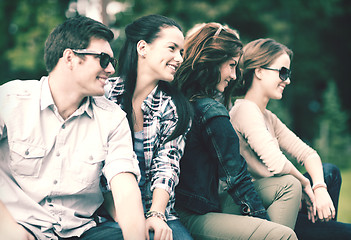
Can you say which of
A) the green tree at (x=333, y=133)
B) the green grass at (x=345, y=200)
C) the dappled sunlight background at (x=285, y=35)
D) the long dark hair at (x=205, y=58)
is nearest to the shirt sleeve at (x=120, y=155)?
the long dark hair at (x=205, y=58)

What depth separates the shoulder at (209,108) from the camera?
2.51 m

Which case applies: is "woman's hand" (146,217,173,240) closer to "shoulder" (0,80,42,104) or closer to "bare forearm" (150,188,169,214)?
"bare forearm" (150,188,169,214)

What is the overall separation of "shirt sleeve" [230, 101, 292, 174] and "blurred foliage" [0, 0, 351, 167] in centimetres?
664

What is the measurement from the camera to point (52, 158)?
6.70ft

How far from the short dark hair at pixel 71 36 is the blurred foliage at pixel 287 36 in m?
7.34

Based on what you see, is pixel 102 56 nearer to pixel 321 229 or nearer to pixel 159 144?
pixel 159 144

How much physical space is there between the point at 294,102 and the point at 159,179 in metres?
14.6

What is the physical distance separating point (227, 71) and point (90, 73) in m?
1.04

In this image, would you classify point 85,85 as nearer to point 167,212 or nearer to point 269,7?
point 167,212

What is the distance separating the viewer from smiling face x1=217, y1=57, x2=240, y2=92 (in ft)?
9.09

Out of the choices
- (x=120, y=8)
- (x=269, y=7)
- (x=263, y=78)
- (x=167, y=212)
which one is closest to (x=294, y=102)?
(x=269, y=7)

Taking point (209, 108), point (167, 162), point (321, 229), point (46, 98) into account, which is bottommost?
point (321, 229)

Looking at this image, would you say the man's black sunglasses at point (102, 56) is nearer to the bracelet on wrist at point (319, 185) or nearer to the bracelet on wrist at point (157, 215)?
the bracelet on wrist at point (157, 215)

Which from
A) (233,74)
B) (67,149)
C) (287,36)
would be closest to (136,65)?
(233,74)
